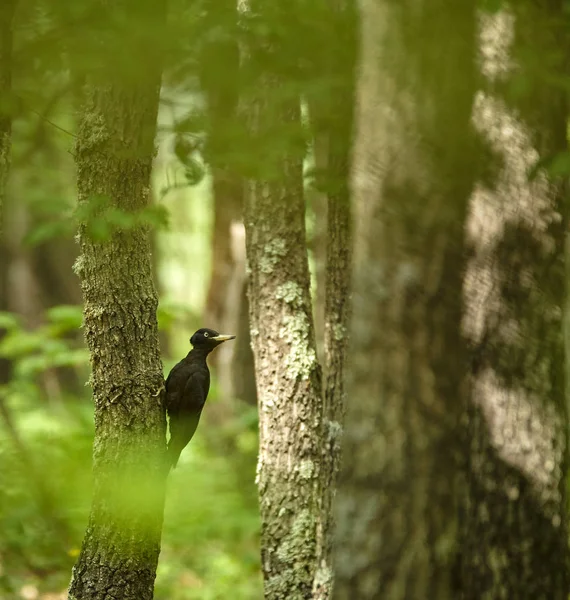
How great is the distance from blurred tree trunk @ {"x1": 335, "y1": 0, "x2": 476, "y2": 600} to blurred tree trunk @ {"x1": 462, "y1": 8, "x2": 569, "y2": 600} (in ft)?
0.38

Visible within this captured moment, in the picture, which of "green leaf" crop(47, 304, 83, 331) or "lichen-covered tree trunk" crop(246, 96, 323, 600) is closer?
"lichen-covered tree trunk" crop(246, 96, 323, 600)

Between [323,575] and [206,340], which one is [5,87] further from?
[323,575]

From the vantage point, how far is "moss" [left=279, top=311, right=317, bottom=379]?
5086 millimetres

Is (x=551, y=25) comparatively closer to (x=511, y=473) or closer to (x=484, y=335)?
(x=484, y=335)

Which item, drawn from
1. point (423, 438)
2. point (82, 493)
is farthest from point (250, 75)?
point (82, 493)

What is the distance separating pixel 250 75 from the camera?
3461 millimetres

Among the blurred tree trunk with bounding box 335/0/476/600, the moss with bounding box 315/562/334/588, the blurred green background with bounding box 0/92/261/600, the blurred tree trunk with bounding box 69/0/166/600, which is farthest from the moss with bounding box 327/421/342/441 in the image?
the blurred tree trunk with bounding box 335/0/476/600

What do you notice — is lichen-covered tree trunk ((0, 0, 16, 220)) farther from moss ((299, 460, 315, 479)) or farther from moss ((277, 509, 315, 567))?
moss ((277, 509, 315, 567))

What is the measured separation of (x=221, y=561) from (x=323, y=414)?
10.1ft

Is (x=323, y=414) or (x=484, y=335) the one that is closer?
(x=484, y=335)

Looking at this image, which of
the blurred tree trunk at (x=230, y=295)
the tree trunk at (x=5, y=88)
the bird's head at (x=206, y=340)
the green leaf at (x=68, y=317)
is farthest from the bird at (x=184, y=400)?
the blurred tree trunk at (x=230, y=295)

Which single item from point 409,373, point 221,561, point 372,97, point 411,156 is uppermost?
point 372,97

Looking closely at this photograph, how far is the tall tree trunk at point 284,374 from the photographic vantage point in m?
4.96

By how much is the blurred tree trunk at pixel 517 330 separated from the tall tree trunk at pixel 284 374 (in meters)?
1.92
